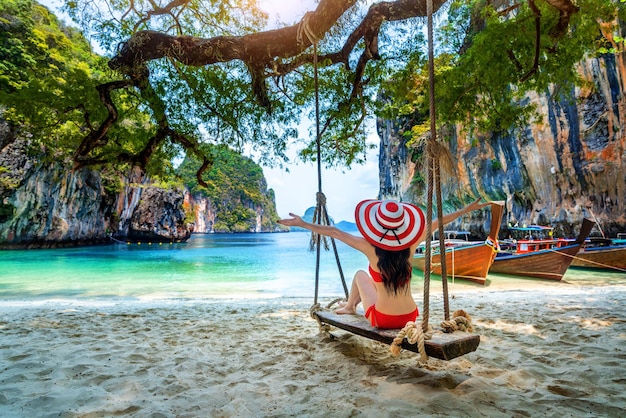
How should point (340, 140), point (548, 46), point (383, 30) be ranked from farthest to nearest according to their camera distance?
1. point (340, 140)
2. point (383, 30)
3. point (548, 46)

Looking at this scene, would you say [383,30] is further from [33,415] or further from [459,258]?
[459,258]

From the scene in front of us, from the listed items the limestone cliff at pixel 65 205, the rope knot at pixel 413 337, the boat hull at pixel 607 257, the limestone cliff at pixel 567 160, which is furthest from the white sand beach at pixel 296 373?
the limestone cliff at pixel 65 205

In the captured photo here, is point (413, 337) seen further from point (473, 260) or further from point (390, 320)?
point (473, 260)

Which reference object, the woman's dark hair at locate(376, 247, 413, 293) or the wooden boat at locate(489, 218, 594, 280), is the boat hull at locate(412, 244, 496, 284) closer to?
the wooden boat at locate(489, 218, 594, 280)

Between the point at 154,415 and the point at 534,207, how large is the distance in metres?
17.9

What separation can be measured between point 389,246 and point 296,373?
3.42ft

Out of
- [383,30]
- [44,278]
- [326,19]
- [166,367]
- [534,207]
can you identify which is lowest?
[44,278]

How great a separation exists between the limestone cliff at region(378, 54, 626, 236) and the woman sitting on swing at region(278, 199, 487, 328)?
7.64m

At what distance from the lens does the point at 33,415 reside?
160 centimetres

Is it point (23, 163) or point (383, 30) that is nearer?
point (383, 30)

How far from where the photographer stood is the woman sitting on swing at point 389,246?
217cm

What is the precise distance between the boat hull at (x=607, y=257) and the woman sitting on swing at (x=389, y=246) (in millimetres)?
10396

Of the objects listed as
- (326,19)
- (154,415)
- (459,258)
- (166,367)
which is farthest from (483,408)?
(459,258)

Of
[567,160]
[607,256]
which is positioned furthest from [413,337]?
[567,160]
